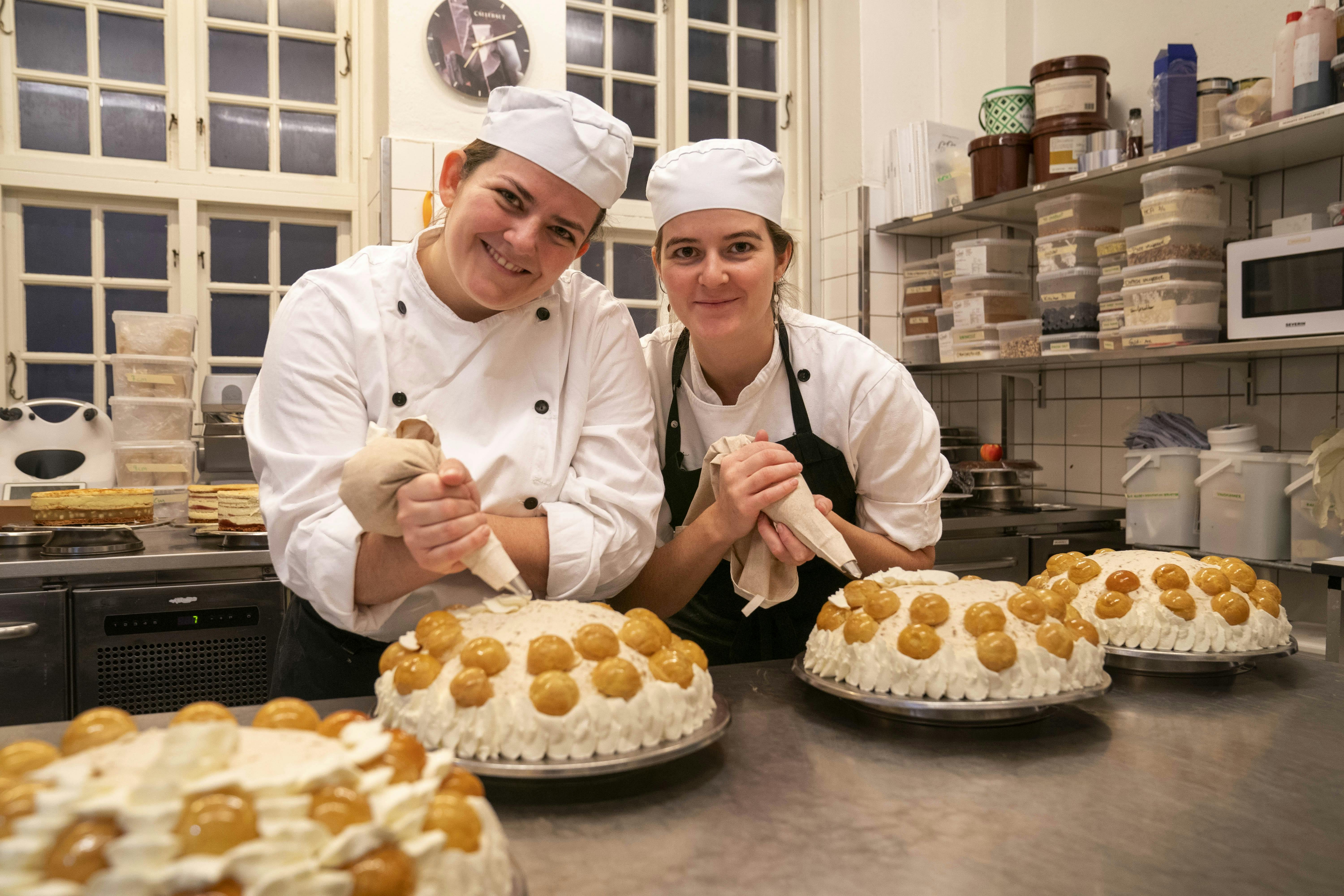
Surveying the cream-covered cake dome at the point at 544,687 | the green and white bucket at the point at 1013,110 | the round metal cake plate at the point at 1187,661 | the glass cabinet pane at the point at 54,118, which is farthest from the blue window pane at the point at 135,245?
the round metal cake plate at the point at 1187,661

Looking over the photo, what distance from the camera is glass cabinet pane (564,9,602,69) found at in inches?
164

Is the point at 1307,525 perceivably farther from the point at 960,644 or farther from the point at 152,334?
the point at 152,334

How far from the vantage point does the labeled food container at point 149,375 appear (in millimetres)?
3158

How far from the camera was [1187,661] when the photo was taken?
3.83 feet

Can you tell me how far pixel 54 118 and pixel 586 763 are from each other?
395 centimetres

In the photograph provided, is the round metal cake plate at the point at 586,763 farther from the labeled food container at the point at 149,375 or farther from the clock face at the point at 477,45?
the clock face at the point at 477,45

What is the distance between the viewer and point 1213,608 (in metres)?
1.18

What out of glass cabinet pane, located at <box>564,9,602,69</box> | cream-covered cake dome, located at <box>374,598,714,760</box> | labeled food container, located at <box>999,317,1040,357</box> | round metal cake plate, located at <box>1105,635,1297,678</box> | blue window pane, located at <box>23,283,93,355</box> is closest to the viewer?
cream-covered cake dome, located at <box>374,598,714,760</box>

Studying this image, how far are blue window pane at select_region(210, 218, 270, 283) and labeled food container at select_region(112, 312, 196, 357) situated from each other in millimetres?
721

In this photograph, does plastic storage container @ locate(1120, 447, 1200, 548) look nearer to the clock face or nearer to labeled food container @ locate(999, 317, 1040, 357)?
labeled food container @ locate(999, 317, 1040, 357)

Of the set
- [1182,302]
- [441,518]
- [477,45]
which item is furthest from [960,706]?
[477,45]

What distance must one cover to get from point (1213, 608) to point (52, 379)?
13.3ft

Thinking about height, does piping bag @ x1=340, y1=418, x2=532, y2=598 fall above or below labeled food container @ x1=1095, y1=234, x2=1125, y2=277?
below

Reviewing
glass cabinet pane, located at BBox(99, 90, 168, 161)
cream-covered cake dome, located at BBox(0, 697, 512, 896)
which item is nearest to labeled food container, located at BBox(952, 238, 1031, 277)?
glass cabinet pane, located at BBox(99, 90, 168, 161)
